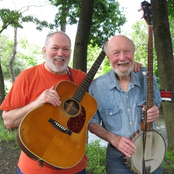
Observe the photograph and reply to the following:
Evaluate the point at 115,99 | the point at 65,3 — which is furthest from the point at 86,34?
the point at 115,99

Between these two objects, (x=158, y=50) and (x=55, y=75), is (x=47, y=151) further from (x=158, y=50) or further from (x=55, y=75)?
(x=158, y=50)

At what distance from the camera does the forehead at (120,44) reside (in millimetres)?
2141

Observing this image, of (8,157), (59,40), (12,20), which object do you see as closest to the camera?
(59,40)

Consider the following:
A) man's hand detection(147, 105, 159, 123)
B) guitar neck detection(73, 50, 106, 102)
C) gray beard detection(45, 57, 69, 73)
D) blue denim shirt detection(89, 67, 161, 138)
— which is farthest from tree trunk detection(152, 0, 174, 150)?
gray beard detection(45, 57, 69, 73)

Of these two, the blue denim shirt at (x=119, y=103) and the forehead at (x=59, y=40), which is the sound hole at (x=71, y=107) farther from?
the forehead at (x=59, y=40)

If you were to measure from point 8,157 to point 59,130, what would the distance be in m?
3.58

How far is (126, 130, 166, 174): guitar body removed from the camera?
1987mm

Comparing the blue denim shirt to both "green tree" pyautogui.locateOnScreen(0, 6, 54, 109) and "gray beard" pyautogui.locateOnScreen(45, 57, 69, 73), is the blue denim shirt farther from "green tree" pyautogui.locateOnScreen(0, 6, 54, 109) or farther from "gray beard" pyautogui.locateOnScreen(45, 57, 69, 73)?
"green tree" pyautogui.locateOnScreen(0, 6, 54, 109)

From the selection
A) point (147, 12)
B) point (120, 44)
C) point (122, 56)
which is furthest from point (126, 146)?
point (147, 12)

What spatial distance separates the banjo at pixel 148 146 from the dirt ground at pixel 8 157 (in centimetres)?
312

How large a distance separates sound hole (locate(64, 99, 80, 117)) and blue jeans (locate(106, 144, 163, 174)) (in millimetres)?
555

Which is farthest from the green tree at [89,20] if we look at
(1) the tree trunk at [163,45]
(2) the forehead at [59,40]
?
(2) the forehead at [59,40]

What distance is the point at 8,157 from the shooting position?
489 cm

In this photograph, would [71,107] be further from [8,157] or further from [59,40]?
[8,157]
